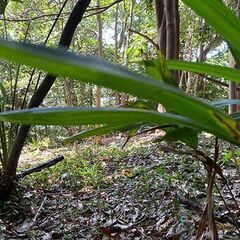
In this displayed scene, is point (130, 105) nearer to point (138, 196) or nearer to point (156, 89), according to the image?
point (156, 89)

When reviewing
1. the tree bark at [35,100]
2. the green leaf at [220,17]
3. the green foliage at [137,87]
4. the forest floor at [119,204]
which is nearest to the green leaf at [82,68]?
the green foliage at [137,87]

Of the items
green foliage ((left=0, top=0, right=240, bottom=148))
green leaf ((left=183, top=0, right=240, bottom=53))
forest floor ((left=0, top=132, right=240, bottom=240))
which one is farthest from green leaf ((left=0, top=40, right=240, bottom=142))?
forest floor ((left=0, top=132, right=240, bottom=240))

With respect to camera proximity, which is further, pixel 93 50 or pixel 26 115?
pixel 93 50

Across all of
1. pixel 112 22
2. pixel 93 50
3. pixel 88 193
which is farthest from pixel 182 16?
pixel 88 193

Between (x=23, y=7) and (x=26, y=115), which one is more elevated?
(x=23, y=7)

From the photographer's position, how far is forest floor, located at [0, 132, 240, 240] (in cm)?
131

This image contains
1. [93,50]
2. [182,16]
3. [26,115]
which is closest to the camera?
[26,115]

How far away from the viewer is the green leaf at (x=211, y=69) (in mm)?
505

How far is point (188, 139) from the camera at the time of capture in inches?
21.8

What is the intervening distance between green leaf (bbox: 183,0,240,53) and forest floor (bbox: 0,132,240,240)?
1.91 ft

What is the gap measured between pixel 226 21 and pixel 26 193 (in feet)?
5.60

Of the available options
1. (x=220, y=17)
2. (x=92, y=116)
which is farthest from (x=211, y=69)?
(x=92, y=116)

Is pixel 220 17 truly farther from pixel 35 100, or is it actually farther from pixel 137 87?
pixel 35 100

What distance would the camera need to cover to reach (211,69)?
1.79 ft
